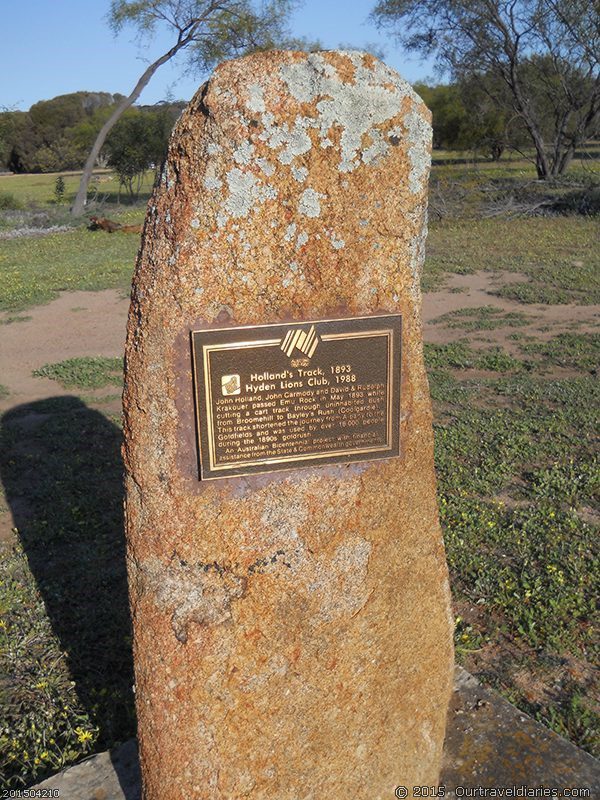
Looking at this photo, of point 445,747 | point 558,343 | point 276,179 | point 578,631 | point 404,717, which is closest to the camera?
point 276,179

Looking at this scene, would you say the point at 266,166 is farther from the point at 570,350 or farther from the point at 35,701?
the point at 570,350

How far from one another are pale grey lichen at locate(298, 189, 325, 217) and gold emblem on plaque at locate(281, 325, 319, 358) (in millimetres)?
331

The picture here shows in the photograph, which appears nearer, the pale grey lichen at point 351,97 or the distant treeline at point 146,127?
the pale grey lichen at point 351,97

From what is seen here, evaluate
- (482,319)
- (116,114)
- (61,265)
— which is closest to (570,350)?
(482,319)

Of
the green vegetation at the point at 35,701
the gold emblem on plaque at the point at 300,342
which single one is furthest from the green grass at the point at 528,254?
the gold emblem on plaque at the point at 300,342

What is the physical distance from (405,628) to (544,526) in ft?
8.20

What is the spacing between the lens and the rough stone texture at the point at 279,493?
2.15m

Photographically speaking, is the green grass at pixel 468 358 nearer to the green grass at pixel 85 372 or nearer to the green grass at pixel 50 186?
the green grass at pixel 85 372

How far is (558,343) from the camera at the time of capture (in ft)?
29.7

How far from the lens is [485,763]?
9.77ft

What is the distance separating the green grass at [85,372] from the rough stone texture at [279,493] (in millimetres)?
5882

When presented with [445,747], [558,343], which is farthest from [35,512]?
[558,343]

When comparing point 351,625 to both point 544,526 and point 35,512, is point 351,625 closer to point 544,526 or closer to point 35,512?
point 544,526

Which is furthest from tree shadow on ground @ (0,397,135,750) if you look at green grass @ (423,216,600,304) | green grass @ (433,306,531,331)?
green grass @ (423,216,600,304)
